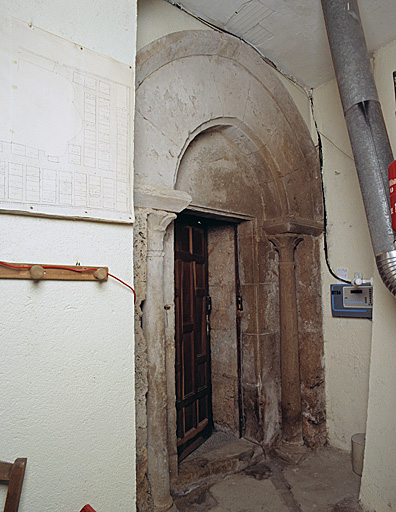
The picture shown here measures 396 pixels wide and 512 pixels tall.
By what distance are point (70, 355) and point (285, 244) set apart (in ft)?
6.57

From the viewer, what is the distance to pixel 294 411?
9.00 ft

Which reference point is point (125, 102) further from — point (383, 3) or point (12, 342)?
point (383, 3)

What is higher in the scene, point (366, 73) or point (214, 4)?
point (214, 4)

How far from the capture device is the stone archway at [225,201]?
73.8 inches

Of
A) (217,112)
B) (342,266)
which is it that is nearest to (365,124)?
(217,112)

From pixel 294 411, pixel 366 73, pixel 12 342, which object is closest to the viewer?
pixel 12 342

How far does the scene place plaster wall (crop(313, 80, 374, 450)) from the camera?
8.90 ft

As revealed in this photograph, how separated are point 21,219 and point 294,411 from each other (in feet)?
8.01

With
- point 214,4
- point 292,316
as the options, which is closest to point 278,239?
point 292,316

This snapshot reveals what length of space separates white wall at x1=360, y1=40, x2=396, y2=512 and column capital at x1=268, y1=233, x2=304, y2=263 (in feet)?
2.61

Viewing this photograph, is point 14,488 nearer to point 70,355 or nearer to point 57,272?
point 70,355

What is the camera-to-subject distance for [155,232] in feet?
6.30

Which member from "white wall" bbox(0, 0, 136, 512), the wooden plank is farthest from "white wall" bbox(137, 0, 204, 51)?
the wooden plank

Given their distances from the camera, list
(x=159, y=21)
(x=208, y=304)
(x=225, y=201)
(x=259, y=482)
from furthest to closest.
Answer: (x=208, y=304), (x=225, y=201), (x=259, y=482), (x=159, y=21)
